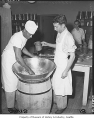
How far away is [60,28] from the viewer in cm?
193

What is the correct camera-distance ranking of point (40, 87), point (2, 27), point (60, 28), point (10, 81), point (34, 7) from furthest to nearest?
point (34, 7) < point (2, 27) < point (10, 81) < point (60, 28) < point (40, 87)

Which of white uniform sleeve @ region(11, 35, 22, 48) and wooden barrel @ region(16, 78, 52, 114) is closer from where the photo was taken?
wooden barrel @ region(16, 78, 52, 114)

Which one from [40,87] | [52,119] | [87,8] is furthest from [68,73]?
[87,8]

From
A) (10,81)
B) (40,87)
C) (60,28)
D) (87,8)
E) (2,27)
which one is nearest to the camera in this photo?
(40,87)

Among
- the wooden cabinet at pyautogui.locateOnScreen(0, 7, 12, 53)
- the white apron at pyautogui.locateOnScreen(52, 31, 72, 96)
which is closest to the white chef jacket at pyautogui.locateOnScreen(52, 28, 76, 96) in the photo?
the white apron at pyautogui.locateOnScreen(52, 31, 72, 96)

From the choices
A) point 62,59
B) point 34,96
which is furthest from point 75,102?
point 34,96

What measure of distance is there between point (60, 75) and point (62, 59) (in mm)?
219

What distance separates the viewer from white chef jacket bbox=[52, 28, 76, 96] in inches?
76.3

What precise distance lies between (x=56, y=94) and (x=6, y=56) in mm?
861

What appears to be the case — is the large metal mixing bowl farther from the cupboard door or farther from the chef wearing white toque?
the cupboard door

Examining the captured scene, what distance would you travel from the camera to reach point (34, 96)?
1786mm

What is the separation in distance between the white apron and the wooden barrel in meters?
0.27

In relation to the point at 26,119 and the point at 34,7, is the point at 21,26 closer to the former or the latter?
the point at 34,7

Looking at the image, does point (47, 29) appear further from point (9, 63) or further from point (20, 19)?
point (9, 63)
